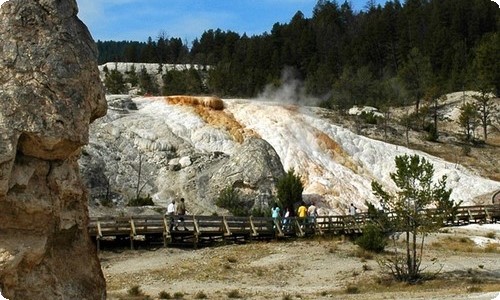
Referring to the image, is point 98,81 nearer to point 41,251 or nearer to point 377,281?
point 41,251

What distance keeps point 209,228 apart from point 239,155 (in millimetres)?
11251

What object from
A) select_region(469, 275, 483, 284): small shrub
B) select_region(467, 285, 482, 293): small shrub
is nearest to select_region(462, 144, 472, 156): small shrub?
select_region(469, 275, 483, 284): small shrub

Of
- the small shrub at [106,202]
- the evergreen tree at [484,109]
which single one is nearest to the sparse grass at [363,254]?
the small shrub at [106,202]

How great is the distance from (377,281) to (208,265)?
5.63 m

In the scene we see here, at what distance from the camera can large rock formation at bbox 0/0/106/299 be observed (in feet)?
22.6

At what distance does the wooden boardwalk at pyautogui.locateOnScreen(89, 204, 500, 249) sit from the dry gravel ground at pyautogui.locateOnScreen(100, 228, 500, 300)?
0.69m

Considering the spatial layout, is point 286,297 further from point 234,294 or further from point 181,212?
point 181,212

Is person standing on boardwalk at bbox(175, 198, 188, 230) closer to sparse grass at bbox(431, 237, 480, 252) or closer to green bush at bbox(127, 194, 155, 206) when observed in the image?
green bush at bbox(127, 194, 155, 206)

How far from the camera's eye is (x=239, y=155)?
132 feet

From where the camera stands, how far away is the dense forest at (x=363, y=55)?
7894cm

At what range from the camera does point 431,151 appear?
52625mm

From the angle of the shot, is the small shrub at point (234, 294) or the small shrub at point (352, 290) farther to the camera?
the small shrub at point (352, 290)

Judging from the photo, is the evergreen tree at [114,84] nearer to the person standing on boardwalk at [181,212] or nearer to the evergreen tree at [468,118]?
the evergreen tree at [468,118]

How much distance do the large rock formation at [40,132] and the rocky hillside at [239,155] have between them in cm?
2640
